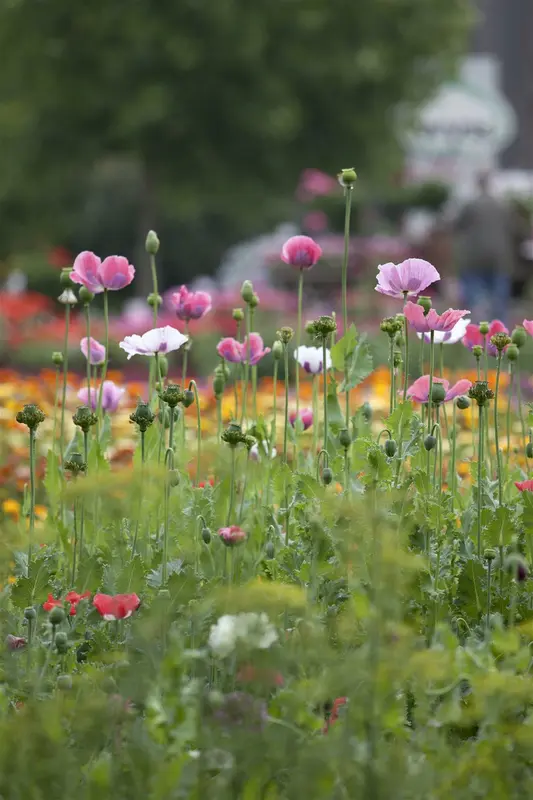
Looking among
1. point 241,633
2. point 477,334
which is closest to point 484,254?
point 477,334

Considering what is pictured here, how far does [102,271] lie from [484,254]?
7777mm

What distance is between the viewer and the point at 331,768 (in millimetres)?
1604

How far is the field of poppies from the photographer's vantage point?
1.63m

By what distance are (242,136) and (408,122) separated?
260 centimetres

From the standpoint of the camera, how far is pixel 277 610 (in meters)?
1.76

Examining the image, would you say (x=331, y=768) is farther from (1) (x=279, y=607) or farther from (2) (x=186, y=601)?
(2) (x=186, y=601)

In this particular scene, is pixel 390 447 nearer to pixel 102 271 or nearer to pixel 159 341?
pixel 159 341

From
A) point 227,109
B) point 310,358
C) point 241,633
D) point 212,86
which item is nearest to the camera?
point 241,633

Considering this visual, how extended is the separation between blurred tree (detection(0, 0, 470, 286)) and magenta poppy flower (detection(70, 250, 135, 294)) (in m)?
10.9

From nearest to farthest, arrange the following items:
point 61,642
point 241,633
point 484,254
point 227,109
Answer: point 241,633
point 61,642
point 484,254
point 227,109

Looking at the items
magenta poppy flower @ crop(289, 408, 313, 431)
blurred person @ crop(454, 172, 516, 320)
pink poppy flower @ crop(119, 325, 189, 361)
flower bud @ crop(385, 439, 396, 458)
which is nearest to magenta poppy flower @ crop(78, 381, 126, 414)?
magenta poppy flower @ crop(289, 408, 313, 431)

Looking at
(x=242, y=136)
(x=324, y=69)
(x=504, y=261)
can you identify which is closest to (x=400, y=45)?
(x=324, y=69)

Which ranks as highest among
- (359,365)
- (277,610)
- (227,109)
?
(227,109)

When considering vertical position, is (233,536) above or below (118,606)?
above
